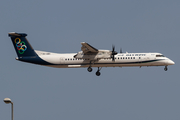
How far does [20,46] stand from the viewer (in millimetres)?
45438

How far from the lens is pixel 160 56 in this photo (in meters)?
44.1

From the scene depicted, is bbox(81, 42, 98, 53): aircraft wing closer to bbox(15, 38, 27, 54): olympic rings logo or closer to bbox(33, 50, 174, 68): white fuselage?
bbox(33, 50, 174, 68): white fuselage

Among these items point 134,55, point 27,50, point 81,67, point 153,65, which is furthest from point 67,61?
point 153,65

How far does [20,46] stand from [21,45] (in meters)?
0.21

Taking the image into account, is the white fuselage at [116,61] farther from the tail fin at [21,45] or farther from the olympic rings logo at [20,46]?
the olympic rings logo at [20,46]

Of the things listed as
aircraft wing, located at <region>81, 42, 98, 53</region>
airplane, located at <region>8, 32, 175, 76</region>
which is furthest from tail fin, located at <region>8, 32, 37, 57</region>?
aircraft wing, located at <region>81, 42, 98, 53</region>

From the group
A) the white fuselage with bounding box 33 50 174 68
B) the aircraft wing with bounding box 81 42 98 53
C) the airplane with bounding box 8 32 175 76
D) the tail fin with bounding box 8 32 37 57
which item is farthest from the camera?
the tail fin with bounding box 8 32 37 57

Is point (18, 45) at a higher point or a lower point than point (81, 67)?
higher

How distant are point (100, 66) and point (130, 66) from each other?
4114 millimetres

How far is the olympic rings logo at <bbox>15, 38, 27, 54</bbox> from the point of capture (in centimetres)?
4525

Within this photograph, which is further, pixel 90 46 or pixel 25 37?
pixel 25 37

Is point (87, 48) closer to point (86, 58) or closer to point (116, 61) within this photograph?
point (86, 58)

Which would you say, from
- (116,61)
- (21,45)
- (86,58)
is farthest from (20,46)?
(116,61)

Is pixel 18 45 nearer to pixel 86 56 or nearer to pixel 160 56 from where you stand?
pixel 86 56
